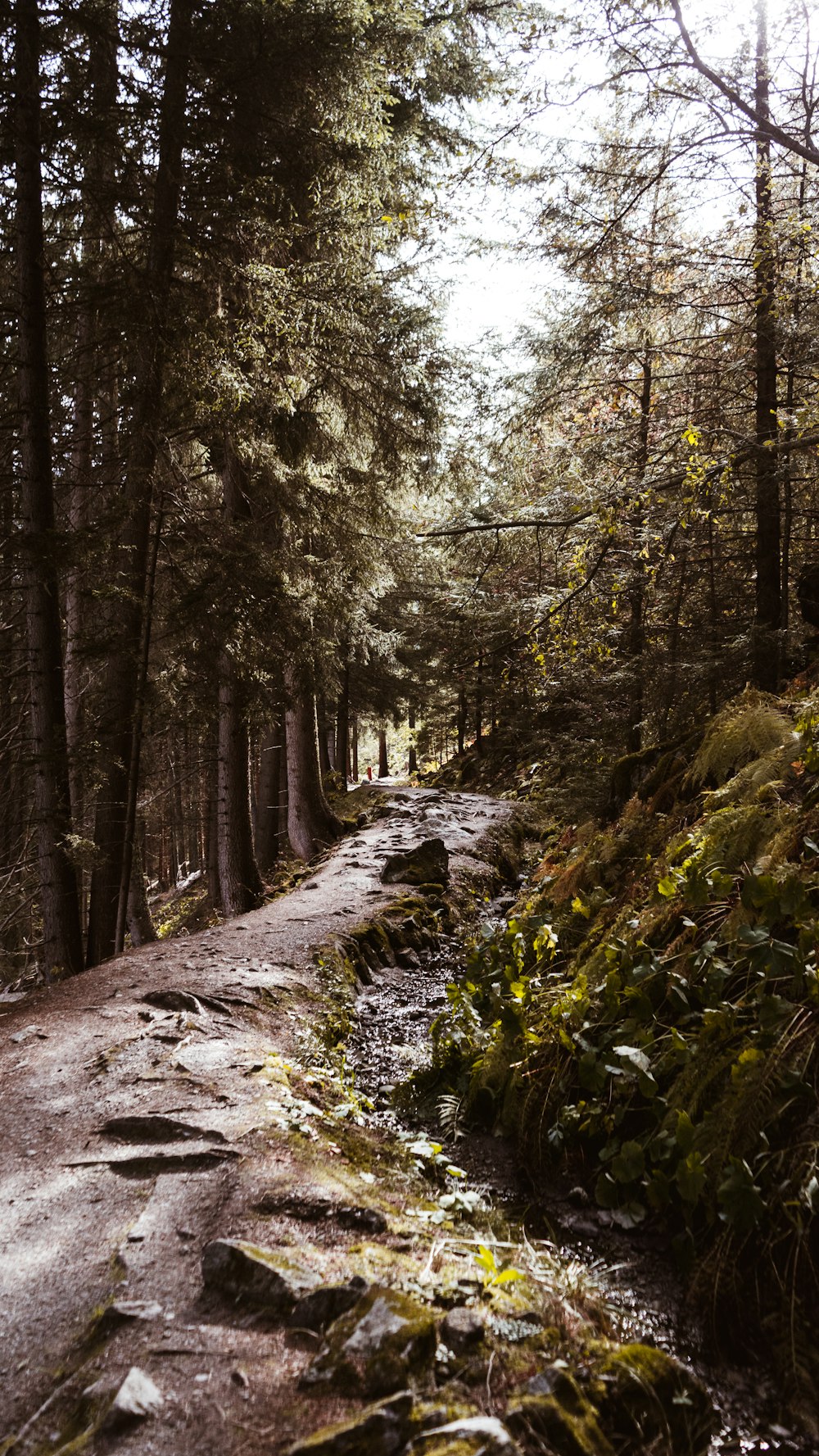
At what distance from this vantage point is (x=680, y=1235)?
271cm

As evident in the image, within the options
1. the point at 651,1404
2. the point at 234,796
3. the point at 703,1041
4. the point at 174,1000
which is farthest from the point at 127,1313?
the point at 234,796

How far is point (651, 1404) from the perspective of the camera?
78.0 inches

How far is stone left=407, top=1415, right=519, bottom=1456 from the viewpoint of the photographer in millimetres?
1623

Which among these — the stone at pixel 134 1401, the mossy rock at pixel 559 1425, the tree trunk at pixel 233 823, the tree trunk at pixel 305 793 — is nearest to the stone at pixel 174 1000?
the stone at pixel 134 1401

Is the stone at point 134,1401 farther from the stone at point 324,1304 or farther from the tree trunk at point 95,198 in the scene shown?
the tree trunk at point 95,198

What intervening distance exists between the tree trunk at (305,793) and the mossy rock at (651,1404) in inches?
472

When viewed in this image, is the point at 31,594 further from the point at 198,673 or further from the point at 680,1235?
the point at 680,1235

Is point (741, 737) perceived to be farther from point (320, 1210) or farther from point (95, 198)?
point (95, 198)

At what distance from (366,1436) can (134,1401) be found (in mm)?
594

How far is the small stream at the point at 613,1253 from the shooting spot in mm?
2092

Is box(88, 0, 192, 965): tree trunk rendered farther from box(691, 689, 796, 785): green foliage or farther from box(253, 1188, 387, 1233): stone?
box(691, 689, 796, 785): green foliage

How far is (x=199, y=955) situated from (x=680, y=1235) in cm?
488

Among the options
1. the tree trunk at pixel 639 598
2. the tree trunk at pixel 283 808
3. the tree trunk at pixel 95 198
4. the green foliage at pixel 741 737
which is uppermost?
the tree trunk at pixel 95 198

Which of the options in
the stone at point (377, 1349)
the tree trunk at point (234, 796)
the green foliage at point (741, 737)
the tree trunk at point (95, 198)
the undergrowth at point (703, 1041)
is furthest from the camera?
the tree trunk at point (234, 796)
